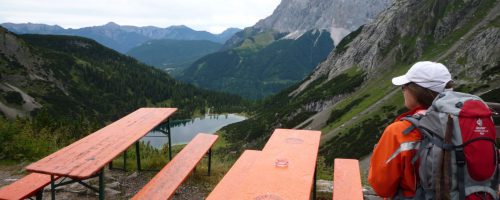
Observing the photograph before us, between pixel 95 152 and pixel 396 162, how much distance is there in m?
5.70

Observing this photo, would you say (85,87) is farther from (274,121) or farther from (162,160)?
(162,160)

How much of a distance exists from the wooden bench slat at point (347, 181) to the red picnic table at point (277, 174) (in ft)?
2.52

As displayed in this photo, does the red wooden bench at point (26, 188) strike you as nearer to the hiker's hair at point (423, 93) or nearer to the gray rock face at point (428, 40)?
the hiker's hair at point (423, 93)

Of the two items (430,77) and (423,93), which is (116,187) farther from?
(430,77)

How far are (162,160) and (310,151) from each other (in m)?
6.73

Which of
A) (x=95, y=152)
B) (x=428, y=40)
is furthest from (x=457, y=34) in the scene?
(x=95, y=152)

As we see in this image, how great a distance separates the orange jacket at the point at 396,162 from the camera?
14.9 feet

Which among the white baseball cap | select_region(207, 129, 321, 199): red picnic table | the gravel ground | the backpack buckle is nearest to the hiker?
the white baseball cap

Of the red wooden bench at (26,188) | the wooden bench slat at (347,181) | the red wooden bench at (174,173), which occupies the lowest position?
the red wooden bench at (26,188)

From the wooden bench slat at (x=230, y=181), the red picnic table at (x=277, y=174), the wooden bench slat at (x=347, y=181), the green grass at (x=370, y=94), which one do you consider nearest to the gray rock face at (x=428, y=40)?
the green grass at (x=370, y=94)

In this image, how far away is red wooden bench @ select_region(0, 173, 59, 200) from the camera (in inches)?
311

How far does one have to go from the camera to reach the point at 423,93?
4977 millimetres

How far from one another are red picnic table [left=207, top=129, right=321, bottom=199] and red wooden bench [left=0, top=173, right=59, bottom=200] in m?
3.92

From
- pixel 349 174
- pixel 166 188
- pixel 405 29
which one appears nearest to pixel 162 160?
pixel 166 188
